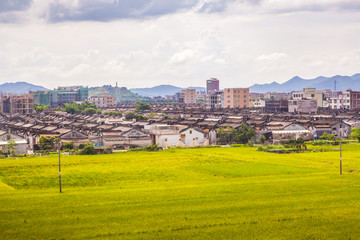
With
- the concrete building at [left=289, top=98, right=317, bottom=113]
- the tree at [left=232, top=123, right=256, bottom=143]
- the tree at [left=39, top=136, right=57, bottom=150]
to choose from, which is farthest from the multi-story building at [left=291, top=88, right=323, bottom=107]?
the tree at [left=39, top=136, right=57, bottom=150]

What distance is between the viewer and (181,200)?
75.6 feet

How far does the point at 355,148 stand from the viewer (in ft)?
166

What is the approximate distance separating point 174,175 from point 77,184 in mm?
6607

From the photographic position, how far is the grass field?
695 inches

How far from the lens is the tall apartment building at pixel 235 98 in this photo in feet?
458

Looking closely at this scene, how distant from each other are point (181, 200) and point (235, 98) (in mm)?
118199

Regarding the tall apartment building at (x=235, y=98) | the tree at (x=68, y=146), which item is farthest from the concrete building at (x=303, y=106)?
the tree at (x=68, y=146)

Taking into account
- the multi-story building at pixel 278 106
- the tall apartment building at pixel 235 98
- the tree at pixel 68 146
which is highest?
the tall apartment building at pixel 235 98

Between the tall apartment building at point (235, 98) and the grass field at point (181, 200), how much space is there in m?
99.3

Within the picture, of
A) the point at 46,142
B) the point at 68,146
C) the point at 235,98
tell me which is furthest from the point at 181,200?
the point at 235,98

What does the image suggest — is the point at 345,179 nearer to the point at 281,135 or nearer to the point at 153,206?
the point at 153,206

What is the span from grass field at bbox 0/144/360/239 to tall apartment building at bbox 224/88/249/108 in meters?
99.3

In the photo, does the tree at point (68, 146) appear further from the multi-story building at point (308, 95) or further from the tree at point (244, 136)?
the multi-story building at point (308, 95)

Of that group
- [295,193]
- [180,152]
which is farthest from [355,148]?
[295,193]
